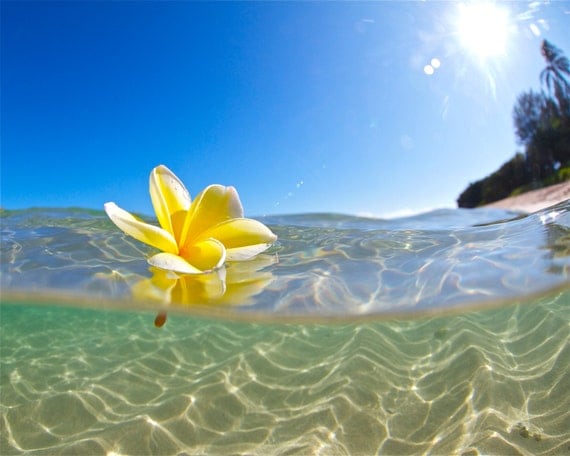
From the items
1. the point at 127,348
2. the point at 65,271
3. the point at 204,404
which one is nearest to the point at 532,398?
the point at 204,404

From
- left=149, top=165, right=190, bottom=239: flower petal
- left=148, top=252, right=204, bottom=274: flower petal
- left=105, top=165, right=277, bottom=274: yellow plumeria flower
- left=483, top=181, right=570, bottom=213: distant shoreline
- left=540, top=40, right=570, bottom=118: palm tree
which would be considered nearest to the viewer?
left=148, top=252, right=204, bottom=274: flower petal

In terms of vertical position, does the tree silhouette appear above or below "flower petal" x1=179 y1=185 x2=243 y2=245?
above

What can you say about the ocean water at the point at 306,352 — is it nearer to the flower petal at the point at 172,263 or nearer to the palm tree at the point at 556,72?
the flower petal at the point at 172,263

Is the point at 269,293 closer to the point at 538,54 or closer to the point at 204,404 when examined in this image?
the point at 204,404

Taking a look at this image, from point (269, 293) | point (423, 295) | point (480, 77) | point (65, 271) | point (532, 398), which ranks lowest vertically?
point (532, 398)

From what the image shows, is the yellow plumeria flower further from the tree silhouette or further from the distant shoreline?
the distant shoreline

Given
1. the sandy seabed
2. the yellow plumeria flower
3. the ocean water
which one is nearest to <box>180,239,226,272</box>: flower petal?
the yellow plumeria flower
